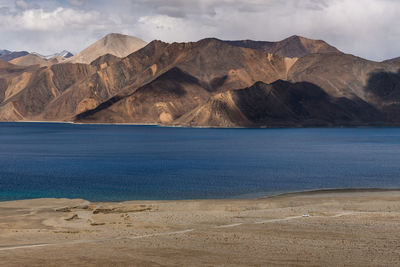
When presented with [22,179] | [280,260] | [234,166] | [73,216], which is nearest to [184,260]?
[280,260]

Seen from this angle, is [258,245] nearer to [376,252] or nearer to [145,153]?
[376,252]

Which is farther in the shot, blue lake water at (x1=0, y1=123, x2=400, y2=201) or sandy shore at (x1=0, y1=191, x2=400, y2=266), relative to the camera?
blue lake water at (x1=0, y1=123, x2=400, y2=201)

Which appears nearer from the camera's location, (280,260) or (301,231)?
(280,260)

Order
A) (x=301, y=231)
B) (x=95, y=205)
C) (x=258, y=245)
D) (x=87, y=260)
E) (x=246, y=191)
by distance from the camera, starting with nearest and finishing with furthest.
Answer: (x=87, y=260) → (x=258, y=245) → (x=301, y=231) → (x=95, y=205) → (x=246, y=191)

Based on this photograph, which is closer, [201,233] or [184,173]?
[201,233]

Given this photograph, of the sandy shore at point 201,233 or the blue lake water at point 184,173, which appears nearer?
the sandy shore at point 201,233

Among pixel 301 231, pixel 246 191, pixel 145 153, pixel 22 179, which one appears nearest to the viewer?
pixel 301 231

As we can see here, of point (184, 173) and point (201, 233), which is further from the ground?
point (201, 233)
